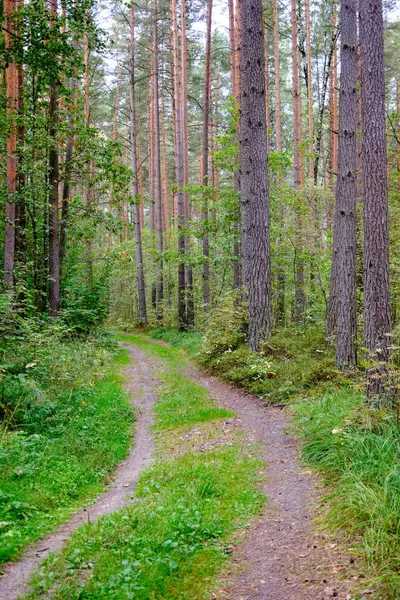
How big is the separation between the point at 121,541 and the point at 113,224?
12040 mm

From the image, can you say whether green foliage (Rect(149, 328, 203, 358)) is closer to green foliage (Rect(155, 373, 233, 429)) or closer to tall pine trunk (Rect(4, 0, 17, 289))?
green foliage (Rect(155, 373, 233, 429))

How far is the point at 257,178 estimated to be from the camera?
10273 mm

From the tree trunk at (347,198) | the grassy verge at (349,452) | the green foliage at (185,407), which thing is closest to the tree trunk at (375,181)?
the grassy verge at (349,452)

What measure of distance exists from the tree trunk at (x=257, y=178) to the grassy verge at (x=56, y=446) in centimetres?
380

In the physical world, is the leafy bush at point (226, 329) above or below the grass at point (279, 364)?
above

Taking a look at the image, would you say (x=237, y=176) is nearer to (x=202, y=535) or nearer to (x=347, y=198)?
(x=347, y=198)

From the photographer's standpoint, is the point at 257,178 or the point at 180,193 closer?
the point at 257,178

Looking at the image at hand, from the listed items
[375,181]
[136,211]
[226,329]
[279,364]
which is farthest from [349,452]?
[136,211]

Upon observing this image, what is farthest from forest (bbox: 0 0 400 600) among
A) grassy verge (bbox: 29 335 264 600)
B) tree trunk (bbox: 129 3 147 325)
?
tree trunk (bbox: 129 3 147 325)

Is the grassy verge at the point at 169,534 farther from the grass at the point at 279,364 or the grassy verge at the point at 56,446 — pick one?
the grass at the point at 279,364

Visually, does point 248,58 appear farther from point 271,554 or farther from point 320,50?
point 320,50

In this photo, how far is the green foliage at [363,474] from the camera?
3256mm

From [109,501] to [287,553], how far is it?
234 centimetres

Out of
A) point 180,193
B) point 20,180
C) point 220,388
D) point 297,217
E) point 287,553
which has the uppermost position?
point 180,193
